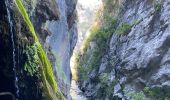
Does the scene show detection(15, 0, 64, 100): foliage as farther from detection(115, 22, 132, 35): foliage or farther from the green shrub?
detection(115, 22, 132, 35): foliage

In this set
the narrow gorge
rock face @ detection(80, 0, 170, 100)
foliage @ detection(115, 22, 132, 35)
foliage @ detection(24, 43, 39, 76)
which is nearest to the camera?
the narrow gorge

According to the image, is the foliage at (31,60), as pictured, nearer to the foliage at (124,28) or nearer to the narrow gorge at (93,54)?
the narrow gorge at (93,54)

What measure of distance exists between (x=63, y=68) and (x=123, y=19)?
4216 millimetres

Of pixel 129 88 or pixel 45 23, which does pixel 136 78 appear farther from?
pixel 45 23

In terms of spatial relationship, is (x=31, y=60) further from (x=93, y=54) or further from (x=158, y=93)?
(x=93, y=54)

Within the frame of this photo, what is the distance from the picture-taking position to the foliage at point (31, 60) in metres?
6.25

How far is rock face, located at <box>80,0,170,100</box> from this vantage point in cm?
1267

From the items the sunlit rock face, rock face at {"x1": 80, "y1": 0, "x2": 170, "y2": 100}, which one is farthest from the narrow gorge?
the sunlit rock face

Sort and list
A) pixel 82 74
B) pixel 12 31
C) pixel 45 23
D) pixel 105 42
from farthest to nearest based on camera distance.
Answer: pixel 82 74 → pixel 105 42 → pixel 45 23 → pixel 12 31

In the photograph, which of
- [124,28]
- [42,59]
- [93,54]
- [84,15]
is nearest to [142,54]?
[124,28]

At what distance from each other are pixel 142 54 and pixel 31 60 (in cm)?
822

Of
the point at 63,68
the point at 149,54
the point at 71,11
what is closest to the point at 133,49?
the point at 149,54

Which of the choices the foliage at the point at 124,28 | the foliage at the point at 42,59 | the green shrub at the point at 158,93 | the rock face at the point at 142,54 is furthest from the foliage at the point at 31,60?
the foliage at the point at 124,28

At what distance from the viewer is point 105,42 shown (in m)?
21.2
